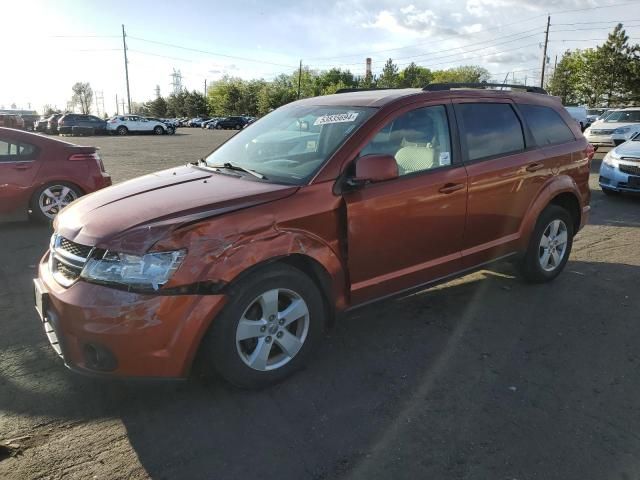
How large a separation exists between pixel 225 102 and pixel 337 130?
98.1m

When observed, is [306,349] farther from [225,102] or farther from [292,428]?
[225,102]

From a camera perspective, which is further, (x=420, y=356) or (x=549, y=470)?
(x=420, y=356)

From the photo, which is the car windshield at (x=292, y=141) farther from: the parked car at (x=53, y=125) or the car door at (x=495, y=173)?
the parked car at (x=53, y=125)

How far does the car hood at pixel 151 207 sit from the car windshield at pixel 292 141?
25cm

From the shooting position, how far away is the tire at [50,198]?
23.6 ft

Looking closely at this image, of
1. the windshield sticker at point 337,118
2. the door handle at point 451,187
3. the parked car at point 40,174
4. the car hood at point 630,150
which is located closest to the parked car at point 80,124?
the parked car at point 40,174

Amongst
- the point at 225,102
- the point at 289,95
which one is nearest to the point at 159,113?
the point at 225,102

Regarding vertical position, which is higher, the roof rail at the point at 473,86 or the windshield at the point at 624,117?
the windshield at the point at 624,117

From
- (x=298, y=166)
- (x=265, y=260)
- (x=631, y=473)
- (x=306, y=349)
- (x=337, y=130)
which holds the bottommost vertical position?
(x=631, y=473)

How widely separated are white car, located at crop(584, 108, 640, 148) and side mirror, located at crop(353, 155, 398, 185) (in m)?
16.8

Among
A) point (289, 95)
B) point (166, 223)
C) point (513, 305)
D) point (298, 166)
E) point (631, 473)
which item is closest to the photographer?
point (631, 473)

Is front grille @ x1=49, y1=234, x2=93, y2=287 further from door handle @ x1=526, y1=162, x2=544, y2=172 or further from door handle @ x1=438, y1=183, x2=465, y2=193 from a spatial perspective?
door handle @ x1=526, y1=162, x2=544, y2=172

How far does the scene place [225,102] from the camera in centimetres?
9700

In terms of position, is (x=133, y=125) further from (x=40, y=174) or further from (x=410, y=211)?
(x=410, y=211)
